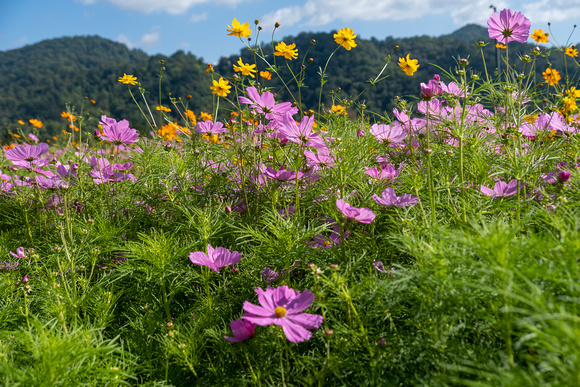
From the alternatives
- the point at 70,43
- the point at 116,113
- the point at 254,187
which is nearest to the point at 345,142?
the point at 254,187

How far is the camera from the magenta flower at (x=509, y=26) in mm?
1529

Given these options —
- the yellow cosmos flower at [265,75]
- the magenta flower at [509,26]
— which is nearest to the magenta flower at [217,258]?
the yellow cosmos flower at [265,75]

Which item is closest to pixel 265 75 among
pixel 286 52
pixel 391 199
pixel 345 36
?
pixel 286 52

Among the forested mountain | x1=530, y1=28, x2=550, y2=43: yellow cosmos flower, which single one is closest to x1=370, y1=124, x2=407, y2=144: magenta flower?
x1=530, y1=28, x2=550, y2=43: yellow cosmos flower

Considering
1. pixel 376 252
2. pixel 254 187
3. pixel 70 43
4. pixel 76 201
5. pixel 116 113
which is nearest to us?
pixel 376 252

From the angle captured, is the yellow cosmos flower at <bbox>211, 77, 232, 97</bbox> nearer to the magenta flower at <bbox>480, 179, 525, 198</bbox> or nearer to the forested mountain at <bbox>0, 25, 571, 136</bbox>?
the magenta flower at <bbox>480, 179, 525, 198</bbox>

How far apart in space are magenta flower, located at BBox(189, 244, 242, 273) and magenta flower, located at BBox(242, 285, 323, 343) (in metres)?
0.25

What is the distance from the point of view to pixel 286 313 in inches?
35.6

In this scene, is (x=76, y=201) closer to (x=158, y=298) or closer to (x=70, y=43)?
(x=158, y=298)

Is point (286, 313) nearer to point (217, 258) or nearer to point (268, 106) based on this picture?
point (217, 258)

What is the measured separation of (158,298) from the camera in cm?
138

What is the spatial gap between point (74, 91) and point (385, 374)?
55905 mm

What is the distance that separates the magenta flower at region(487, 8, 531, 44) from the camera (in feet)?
5.02

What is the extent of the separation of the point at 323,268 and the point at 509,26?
4.07 ft
